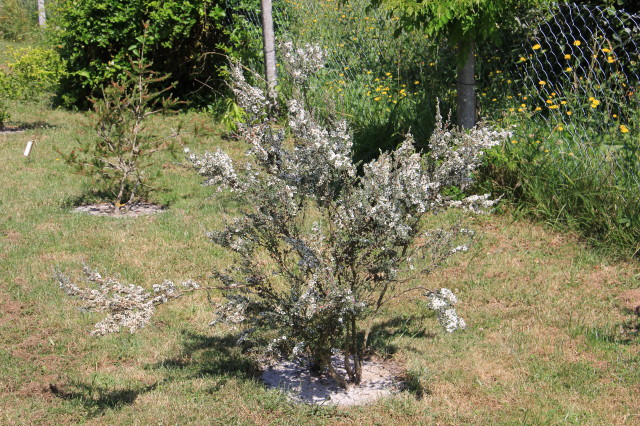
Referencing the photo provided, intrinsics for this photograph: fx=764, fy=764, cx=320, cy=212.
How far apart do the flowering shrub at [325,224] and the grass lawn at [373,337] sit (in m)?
0.30

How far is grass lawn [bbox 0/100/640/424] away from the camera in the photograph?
3836 millimetres

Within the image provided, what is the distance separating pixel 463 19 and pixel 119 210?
3544 millimetres

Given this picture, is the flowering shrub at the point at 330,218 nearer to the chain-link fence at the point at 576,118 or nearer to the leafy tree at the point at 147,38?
the chain-link fence at the point at 576,118

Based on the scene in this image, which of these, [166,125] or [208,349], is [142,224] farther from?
[166,125]

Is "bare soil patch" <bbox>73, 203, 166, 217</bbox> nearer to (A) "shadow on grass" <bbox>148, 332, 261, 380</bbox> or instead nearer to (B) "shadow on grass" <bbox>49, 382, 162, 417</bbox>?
(A) "shadow on grass" <bbox>148, 332, 261, 380</bbox>

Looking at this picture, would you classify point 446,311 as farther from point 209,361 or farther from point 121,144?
point 121,144

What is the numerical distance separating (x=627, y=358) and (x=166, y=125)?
7487 millimetres

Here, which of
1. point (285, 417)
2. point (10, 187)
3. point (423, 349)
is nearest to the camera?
A: point (285, 417)

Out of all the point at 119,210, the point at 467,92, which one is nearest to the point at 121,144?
the point at 119,210

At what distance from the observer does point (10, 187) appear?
7.71 metres

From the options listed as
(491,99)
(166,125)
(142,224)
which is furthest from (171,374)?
(166,125)

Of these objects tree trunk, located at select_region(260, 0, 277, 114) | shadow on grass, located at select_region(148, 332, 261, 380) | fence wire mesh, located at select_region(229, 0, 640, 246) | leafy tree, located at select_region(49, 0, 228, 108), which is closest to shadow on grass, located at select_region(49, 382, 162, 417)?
shadow on grass, located at select_region(148, 332, 261, 380)

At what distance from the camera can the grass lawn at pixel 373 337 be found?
3836 mm

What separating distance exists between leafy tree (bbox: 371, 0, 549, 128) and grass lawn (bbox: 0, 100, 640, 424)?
1.32 m
